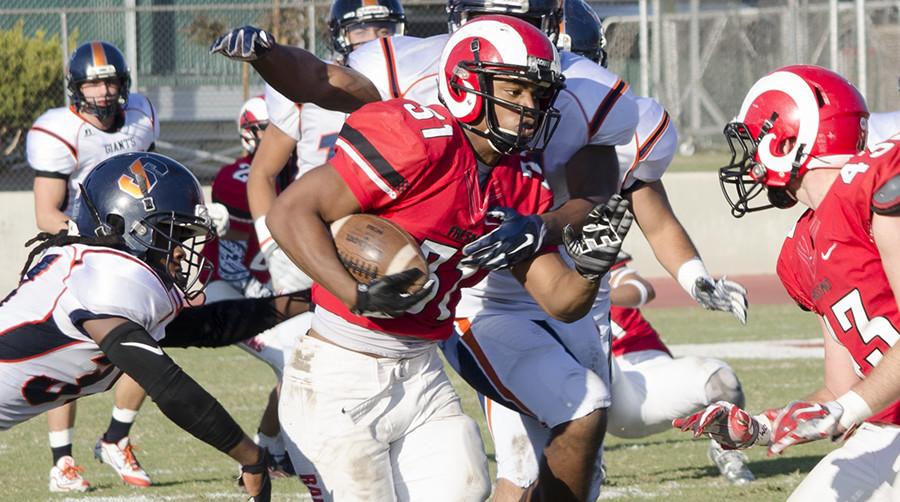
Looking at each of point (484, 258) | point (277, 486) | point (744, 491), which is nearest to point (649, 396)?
point (744, 491)

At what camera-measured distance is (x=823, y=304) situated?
11.9 ft

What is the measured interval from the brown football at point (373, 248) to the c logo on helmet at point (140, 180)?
780 millimetres

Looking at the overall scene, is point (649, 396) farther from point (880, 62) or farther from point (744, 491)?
point (880, 62)

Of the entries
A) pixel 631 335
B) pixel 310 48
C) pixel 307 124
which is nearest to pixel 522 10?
pixel 307 124

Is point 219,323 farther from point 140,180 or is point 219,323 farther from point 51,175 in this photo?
point 51,175

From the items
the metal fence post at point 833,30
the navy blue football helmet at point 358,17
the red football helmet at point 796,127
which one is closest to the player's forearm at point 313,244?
the red football helmet at point 796,127

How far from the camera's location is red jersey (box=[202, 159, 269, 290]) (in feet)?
23.9

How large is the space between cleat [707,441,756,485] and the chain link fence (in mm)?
7584

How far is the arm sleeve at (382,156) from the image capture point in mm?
3479

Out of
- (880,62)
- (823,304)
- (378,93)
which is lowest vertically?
Result: (880,62)

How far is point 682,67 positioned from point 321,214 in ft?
39.8

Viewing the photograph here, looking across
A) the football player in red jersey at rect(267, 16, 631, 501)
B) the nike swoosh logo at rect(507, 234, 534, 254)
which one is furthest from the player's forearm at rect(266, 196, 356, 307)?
the nike swoosh logo at rect(507, 234, 534, 254)

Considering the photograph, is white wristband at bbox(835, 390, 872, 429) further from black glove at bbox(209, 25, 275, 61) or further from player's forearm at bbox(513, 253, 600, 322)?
black glove at bbox(209, 25, 275, 61)

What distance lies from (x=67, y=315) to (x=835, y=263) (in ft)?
6.78
